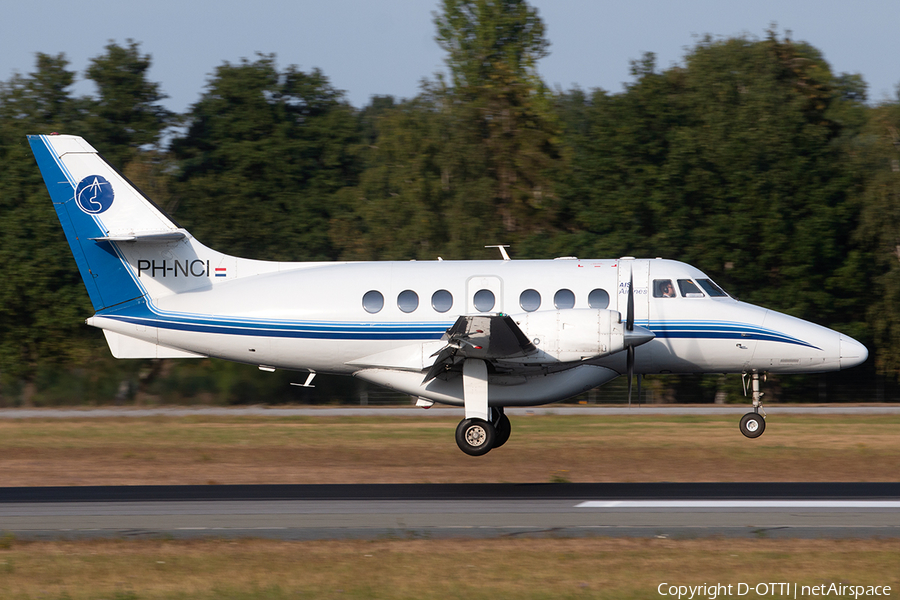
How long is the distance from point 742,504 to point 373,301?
23.6ft

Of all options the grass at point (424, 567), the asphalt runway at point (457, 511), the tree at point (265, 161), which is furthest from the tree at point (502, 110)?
the grass at point (424, 567)

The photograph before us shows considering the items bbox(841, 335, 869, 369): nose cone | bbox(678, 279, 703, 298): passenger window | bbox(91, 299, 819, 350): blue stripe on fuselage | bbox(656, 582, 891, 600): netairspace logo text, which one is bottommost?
bbox(656, 582, 891, 600): netairspace logo text

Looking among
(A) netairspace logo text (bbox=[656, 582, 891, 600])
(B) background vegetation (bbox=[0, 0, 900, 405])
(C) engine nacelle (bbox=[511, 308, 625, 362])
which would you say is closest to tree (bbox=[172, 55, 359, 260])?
(B) background vegetation (bbox=[0, 0, 900, 405])

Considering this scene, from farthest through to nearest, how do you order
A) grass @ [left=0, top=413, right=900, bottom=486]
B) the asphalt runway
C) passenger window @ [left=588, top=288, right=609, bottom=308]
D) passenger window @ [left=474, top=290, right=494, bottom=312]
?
passenger window @ [left=474, top=290, right=494, bottom=312]
passenger window @ [left=588, top=288, right=609, bottom=308]
grass @ [left=0, top=413, right=900, bottom=486]
the asphalt runway

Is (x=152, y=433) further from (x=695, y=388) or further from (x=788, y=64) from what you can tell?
(x=788, y=64)

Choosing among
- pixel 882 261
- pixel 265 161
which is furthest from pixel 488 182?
pixel 882 261

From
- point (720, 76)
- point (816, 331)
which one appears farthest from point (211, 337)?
point (720, 76)

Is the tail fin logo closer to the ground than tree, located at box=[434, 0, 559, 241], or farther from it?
closer to the ground

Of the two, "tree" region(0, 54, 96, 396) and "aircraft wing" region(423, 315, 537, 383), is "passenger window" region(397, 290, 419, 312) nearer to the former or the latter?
"aircraft wing" region(423, 315, 537, 383)

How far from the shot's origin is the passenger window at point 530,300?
15.5 metres

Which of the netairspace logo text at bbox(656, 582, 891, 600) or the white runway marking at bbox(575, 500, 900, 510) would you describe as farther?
the white runway marking at bbox(575, 500, 900, 510)

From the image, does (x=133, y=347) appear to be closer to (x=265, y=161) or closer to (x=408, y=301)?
(x=408, y=301)

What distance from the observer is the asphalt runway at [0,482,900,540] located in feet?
32.3

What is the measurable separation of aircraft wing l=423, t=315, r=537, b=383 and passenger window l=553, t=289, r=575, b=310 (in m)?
1.27
